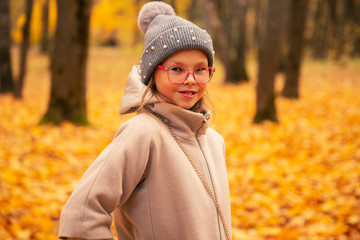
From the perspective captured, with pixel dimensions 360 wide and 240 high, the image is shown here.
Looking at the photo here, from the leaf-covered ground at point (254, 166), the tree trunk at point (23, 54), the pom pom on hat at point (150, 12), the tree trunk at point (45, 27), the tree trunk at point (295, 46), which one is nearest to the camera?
the pom pom on hat at point (150, 12)

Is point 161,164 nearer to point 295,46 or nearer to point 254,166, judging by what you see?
point 254,166

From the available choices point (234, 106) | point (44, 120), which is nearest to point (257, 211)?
point (44, 120)

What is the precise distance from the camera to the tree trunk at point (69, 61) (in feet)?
22.4

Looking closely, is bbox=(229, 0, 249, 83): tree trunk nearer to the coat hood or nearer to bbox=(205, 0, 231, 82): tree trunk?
bbox=(205, 0, 231, 82): tree trunk

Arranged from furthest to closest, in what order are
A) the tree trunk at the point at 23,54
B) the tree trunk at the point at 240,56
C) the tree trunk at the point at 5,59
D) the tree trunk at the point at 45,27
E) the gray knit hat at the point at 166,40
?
the tree trunk at the point at 45,27, the tree trunk at the point at 240,56, the tree trunk at the point at 5,59, the tree trunk at the point at 23,54, the gray knit hat at the point at 166,40

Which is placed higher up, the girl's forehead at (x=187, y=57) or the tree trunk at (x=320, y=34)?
the tree trunk at (x=320, y=34)

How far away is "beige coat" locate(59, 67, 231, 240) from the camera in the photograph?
1.32m

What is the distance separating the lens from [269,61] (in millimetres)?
8203

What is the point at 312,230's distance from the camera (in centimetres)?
361

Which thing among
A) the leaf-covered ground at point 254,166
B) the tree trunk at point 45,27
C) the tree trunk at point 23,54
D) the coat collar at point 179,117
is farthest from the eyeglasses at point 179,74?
the tree trunk at point 45,27

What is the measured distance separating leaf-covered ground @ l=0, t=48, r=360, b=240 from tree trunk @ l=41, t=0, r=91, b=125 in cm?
34

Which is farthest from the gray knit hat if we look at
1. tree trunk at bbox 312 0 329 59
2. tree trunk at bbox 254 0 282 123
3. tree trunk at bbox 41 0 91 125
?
tree trunk at bbox 312 0 329 59

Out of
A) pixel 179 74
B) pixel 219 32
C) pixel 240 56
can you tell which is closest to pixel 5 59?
pixel 219 32

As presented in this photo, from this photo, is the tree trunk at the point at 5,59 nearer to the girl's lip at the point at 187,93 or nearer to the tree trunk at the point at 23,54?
the tree trunk at the point at 23,54
